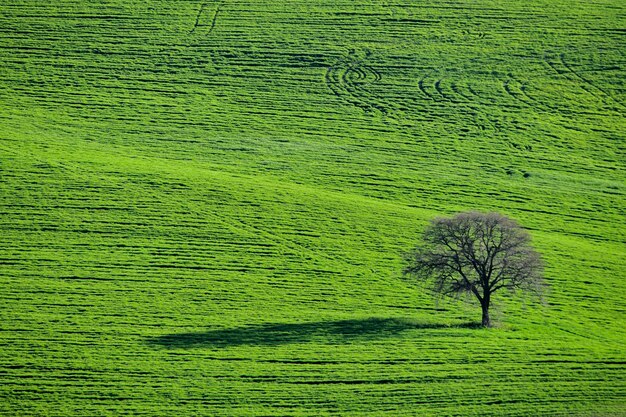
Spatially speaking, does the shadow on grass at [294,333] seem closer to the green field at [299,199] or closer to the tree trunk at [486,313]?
the green field at [299,199]

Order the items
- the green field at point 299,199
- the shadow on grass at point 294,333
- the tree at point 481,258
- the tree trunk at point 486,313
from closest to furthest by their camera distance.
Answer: the green field at point 299,199
the shadow on grass at point 294,333
the tree trunk at point 486,313
the tree at point 481,258

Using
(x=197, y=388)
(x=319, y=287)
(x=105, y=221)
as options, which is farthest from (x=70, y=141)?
(x=197, y=388)

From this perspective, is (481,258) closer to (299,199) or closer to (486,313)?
(486,313)

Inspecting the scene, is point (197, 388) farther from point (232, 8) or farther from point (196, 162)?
point (232, 8)

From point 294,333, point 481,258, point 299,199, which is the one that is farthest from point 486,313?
point 299,199

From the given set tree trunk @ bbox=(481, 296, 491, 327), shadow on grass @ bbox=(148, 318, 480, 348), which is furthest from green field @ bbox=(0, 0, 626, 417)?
tree trunk @ bbox=(481, 296, 491, 327)

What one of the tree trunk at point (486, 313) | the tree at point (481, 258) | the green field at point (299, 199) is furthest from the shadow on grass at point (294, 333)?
the tree at point (481, 258)
